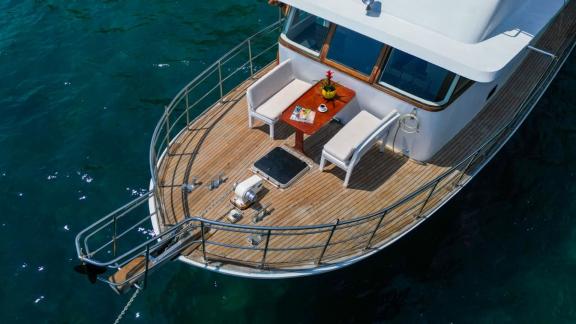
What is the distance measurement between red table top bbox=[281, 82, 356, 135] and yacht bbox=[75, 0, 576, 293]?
0.11 feet

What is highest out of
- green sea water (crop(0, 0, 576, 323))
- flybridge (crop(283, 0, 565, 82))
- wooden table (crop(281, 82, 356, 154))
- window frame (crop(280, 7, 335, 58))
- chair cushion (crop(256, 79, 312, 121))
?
flybridge (crop(283, 0, 565, 82))

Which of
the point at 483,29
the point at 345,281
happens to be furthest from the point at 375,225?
the point at 483,29

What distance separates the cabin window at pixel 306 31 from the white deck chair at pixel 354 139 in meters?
1.89

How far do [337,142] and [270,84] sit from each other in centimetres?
217

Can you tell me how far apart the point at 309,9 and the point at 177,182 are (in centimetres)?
450

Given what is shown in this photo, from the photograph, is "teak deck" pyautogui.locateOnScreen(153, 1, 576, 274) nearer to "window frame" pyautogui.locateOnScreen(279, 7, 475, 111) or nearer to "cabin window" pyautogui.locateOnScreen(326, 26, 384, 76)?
"window frame" pyautogui.locateOnScreen(279, 7, 475, 111)

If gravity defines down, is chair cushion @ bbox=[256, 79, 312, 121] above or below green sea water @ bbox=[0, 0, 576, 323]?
above

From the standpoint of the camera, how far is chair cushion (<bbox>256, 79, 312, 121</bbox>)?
1128 cm

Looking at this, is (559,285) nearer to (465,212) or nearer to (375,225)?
(465,212)

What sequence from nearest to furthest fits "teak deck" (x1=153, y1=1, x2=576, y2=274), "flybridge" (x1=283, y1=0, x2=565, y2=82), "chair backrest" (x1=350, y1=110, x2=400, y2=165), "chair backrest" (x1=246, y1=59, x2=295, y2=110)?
"flybridge" (x1=283, y1=0, x2=565, y2=82)
"teak deck" (x1=153, y1=1, x2=576, y2=274)
"chair backrest" (x1=350, y1=110, x2=400, y2=165)
"chair backrest" (x1=246, y1=59, x2=295, y2=110)

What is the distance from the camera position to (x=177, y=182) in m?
10.7

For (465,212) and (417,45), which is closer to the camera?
(417,45)

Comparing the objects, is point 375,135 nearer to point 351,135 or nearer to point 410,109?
point 351,135

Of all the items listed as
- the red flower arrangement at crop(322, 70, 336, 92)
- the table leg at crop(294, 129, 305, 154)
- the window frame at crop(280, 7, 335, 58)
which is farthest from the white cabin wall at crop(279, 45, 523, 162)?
the table leg at crop(294, 129, 305, 154)
